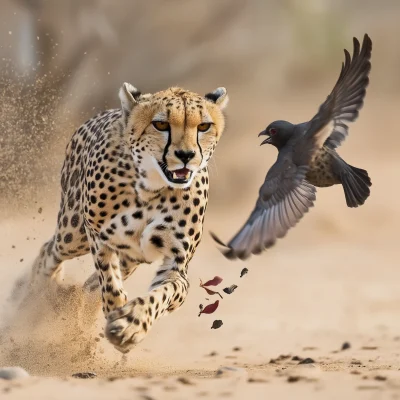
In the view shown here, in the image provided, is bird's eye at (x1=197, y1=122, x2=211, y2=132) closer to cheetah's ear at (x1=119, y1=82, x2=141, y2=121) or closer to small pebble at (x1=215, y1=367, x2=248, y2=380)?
cheetah's ear at (x1=119, y1=82, x2=141, y2=121)

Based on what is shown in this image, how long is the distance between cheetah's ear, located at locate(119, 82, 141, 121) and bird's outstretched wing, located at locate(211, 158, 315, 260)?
0.83m

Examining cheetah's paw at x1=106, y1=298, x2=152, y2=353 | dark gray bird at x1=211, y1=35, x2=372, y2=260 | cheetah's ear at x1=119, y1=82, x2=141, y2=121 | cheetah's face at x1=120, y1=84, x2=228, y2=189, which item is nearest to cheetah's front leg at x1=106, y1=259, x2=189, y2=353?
cheetah's paw at x1=106, y1=298, x2=152, y2=353

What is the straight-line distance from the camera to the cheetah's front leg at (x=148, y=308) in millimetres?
4406

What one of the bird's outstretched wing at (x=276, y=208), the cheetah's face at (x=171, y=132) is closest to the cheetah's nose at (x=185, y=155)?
the cheetah's face at (x=171, y=132)

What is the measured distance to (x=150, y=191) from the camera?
16.6 feet

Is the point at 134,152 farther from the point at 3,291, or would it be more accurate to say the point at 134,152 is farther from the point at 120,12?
the point at 120,12

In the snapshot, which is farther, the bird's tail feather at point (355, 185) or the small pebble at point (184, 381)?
the bird's tail feather at point (355, 185)

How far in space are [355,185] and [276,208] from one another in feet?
1.66

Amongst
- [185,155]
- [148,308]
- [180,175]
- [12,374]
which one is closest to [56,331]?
[12,374]

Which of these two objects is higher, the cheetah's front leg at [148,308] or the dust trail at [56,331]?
the dust trail at [56,331]

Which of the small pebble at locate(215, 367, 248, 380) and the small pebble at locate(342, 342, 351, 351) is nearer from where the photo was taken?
the small pebble at locate(215, 367, 248, 380)

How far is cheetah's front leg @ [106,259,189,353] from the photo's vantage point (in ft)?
14.5

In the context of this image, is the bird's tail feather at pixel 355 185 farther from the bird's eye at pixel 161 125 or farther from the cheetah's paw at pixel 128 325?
the cheetah's paw at pixel 128 325

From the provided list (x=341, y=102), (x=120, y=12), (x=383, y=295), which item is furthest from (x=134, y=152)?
(x=120, y=12)
